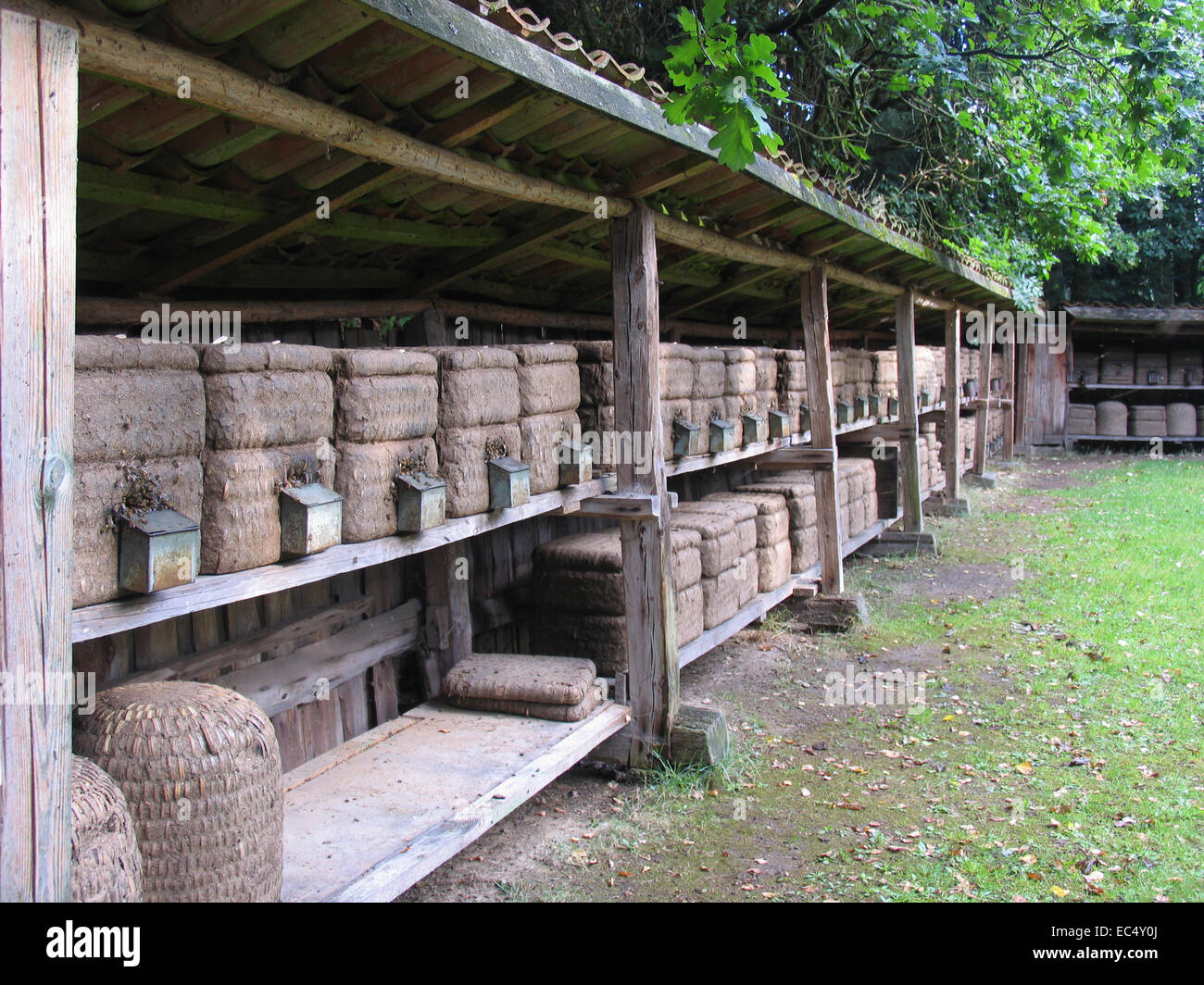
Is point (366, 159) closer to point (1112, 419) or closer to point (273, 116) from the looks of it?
point (273, 116)

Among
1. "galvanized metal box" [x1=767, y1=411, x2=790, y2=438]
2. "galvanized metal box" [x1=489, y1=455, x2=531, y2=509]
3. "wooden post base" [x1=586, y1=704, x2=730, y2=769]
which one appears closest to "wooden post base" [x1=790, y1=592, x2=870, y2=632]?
"galvanized metal box" [x1=767, y1=411, x2=790, y2=438]

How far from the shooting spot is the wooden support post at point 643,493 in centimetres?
513

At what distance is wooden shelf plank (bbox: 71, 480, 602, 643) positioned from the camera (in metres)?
2.60

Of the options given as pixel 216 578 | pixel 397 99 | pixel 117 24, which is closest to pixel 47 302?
pixel 117 24

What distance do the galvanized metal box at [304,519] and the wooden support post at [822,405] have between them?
5404 mm

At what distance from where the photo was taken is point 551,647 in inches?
223

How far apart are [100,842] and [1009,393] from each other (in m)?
21.0

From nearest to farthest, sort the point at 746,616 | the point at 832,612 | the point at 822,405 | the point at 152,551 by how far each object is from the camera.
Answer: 1. the point at 152,551
2. the point at 746,616
3. the point at 822,405
4. the point at 832,612

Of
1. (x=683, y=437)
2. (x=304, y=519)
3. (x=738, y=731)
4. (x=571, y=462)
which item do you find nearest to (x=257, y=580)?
(x=304, y=519)

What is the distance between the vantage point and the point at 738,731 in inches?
246

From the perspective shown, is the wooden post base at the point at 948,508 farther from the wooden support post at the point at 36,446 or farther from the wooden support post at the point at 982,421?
the wooden support post at the point at 36,446

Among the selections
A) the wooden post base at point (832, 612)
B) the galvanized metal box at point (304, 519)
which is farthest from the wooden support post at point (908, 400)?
the galvanized metal box at point (304, 519)

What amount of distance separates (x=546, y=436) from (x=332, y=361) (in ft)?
4.66

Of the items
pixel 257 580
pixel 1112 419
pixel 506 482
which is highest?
pixel 1112 419
